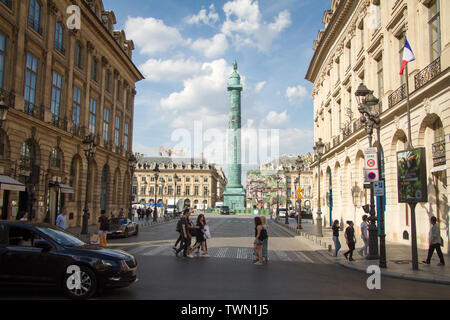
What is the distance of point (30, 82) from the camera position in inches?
1014

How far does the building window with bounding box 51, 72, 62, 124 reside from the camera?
29.1 m

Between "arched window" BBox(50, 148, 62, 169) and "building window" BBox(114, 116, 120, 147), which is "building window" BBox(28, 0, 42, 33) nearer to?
"arched window" BBox(50, 148, 62, 169)

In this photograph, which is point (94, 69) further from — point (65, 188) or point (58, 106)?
point (65, 188)

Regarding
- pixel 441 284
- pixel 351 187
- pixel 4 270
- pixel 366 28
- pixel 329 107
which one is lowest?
pixel 441 284

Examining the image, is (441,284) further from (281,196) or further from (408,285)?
(281,196)

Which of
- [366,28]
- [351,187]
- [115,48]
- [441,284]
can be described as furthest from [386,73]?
[115,48]

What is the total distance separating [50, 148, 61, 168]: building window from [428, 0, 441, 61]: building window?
25.3m

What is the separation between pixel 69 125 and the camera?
31.1 meters

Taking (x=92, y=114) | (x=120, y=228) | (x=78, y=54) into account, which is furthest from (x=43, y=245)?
(x=92, y=114)

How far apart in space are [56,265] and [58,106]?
24.8 m

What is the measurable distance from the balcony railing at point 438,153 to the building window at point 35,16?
2498cm

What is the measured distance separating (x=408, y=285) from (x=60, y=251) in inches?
354

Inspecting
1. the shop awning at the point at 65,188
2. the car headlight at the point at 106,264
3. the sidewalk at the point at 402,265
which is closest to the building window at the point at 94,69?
the shop awning at the point at 65,188

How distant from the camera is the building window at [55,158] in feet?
94.8
